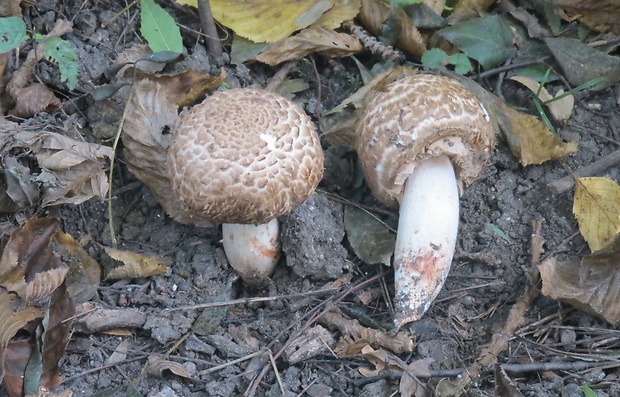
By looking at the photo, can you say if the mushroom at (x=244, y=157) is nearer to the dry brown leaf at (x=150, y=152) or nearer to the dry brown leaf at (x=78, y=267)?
the dry brown leaf at (x=150, y=152)

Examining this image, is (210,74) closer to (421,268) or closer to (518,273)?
(421,268)

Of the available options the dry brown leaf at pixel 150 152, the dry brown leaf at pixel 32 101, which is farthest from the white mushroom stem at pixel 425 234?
the dry brown leaf at pixel 32 101

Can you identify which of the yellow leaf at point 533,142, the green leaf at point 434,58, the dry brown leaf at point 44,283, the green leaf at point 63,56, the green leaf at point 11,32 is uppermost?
the green leaf at point 11,32

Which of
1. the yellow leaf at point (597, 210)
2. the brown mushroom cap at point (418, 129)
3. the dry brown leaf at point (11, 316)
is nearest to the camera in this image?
the dry brown leaf at point (11, 316)

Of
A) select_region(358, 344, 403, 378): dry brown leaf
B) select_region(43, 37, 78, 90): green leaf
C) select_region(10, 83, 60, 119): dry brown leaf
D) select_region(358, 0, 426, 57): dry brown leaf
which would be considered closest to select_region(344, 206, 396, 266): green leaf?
select_region(358, 344, 403, 378): dry brown leaf

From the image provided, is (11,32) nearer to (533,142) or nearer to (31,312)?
(31,312)

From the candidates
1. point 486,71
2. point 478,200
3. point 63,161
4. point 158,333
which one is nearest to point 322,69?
point 486,71

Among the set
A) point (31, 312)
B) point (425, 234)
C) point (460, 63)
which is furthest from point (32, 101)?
point (460, 63)
